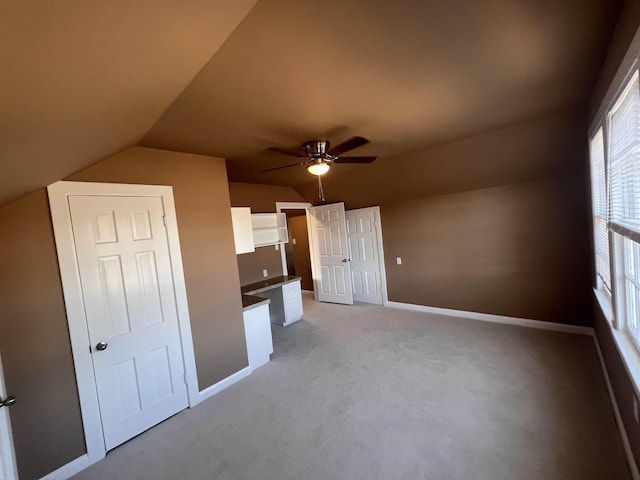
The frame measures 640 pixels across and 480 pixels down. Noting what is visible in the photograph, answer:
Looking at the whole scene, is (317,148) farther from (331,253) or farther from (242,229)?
(331,253)

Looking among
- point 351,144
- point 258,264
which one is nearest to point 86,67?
point 351,144

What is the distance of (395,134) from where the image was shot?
279 centimetres

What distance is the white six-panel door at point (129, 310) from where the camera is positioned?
2131mm

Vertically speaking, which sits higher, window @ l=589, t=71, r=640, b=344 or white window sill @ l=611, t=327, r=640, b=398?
window @ l=589, t=71, r=640, b=344

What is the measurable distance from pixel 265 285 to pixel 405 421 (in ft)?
9.02

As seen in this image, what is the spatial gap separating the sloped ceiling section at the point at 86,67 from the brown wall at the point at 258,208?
2764 millimetres

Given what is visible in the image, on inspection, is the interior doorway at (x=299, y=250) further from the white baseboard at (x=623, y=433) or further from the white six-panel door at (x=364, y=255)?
the white baseboard at (x=623, y=433)

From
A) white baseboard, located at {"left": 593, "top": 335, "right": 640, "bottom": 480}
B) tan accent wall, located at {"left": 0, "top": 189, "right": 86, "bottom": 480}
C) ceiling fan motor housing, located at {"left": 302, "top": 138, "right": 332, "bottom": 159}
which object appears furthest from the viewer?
ceiling fan motor housing, located at {"left": 302, "top": 138, "right": 332, "bottom": 159}

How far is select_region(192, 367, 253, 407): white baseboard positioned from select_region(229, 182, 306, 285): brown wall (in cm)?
164

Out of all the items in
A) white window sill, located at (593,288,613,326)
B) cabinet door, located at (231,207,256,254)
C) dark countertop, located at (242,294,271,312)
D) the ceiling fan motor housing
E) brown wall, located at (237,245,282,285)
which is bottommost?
white window sill, located at (593,288,613,326)

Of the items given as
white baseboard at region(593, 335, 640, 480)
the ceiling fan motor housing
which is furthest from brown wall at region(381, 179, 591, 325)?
the ceiling fan motor housing

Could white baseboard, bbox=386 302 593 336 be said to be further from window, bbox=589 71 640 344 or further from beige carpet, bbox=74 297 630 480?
window, bbox=589 71 640 344

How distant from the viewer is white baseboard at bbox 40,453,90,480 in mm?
1939

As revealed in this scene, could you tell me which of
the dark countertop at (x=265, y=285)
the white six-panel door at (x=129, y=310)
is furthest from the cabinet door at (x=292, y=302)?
the white six-panel door at (x=129, y=310)
